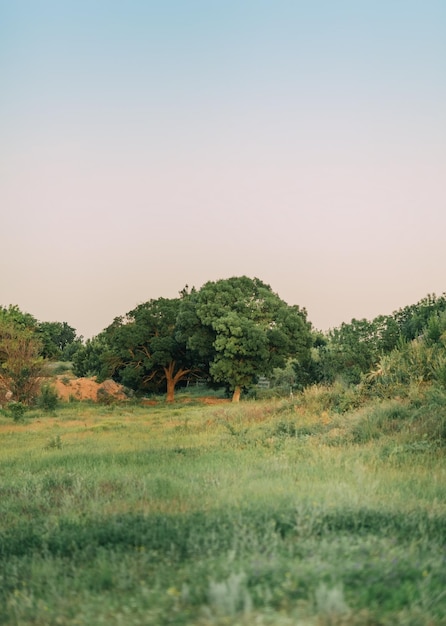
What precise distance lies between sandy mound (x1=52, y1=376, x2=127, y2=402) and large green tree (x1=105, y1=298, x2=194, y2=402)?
153 centimetres

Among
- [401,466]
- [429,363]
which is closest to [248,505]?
[401,466]

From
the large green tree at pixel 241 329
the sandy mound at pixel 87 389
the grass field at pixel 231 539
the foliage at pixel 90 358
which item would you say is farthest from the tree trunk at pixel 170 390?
the grass field at pixel 231 539

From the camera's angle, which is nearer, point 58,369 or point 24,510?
point 24,510

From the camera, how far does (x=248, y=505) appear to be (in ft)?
23.6

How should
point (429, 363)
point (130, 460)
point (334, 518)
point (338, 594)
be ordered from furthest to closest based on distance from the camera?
point (429, 363) → point (130, 460) → point (334, 518) → point (338, 594)

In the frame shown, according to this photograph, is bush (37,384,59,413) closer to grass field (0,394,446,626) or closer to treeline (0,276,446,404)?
treeline (0,276,446,404)

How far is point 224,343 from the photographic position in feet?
133

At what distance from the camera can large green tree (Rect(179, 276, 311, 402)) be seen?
40250 millimetres

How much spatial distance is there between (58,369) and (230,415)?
Result: 56.8 meters

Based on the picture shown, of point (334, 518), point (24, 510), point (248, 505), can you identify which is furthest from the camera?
point (24, 510)

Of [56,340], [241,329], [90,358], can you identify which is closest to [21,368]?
[241,329]

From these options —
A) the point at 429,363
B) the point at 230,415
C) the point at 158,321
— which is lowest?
the point at 230,415

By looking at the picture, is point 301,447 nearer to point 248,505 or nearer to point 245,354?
point 248,505

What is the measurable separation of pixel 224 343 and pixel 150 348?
756 cm
